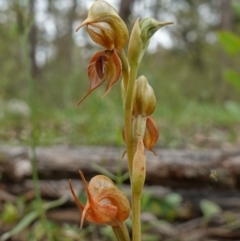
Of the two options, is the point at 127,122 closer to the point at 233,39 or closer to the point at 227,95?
the point at 233,39

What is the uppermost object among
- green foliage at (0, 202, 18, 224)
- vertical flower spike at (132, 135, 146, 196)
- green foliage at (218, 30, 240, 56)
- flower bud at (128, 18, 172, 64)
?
flower bud at (128, 18, 172, 64)

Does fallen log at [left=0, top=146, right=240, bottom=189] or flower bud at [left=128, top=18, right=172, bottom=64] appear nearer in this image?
flower bud at [left=128, top=18, right=172, bottom=64]

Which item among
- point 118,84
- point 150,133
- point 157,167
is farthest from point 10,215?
point 118,84

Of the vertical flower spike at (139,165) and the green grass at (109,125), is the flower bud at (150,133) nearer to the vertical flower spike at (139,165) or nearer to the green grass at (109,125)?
the vertical flower spike at (139,165)

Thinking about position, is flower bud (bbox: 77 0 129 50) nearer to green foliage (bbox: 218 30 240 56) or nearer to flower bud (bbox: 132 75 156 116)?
flower bud (bbox: 132 75 156 116)

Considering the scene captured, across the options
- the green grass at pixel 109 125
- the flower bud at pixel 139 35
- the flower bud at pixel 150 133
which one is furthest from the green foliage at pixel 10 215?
the flower bud at pixel 139 35

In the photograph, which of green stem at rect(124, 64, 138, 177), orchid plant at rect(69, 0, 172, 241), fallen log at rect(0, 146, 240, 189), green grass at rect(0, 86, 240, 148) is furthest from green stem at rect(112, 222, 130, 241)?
fallen log at rect(0, 146, 240, 189)
